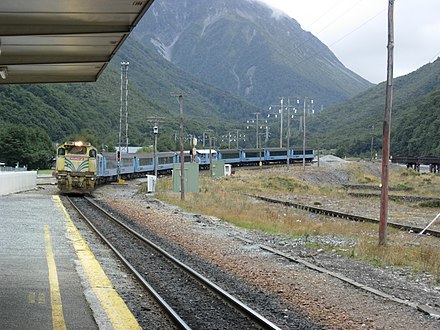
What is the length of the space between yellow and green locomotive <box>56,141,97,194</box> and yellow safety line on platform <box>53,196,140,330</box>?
73.6 feet

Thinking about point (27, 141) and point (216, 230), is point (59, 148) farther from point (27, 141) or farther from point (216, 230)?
point (27, 141)

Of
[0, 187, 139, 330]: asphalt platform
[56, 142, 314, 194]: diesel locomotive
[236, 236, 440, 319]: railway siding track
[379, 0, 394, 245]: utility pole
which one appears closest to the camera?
[0, 187, 139, 330]: asphalt platform

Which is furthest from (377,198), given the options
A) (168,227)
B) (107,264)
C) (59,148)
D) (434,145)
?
(434,145)

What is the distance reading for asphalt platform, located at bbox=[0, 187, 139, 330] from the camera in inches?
331

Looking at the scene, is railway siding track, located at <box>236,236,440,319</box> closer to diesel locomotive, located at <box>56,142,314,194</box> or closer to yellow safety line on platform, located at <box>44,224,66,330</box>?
yellow safety line on platform, located at <box>44,224,66,330</box>

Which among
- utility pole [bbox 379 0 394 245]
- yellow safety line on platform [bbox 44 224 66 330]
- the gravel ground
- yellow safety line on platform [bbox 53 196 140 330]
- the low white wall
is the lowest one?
the gravel ground

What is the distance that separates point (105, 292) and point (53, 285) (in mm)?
999

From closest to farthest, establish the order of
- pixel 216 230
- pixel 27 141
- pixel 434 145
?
pixel 216 230
pixel 27 141
pixel 434 145

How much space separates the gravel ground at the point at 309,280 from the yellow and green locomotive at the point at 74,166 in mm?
17004

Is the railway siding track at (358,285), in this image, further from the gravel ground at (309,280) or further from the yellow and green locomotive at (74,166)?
the yellow and green locomotive at (74,166)

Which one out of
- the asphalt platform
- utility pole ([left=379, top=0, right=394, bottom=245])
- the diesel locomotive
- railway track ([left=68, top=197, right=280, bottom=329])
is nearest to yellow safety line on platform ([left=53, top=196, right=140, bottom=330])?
the asphalt platform

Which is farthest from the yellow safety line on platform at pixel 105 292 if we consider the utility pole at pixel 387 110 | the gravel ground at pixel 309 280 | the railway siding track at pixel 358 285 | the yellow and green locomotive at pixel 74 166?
the yellow and green locomotive at pixel 74 166

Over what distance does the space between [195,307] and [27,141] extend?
75705 millimetres

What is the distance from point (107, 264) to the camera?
13.5m
